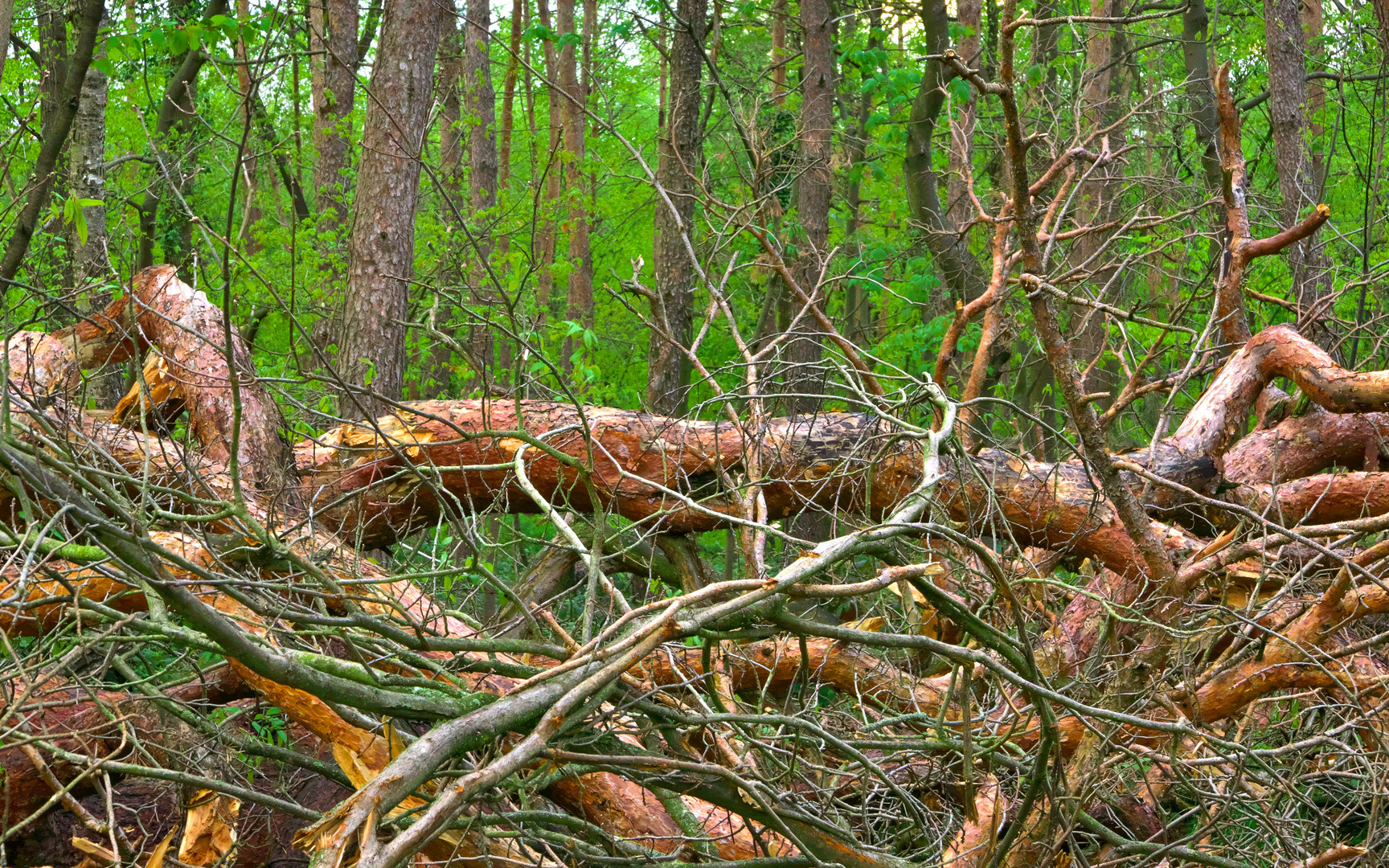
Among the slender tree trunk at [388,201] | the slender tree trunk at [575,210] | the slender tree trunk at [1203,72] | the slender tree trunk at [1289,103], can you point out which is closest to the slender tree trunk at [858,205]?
the slender tree trunk at [1203,72]

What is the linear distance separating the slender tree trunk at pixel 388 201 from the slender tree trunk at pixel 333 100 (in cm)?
177

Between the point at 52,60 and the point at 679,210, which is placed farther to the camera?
the point at 679,210

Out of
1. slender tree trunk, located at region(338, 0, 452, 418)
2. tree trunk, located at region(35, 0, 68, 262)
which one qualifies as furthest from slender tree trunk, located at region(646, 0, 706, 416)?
tree trunk, located at region(35, 0, 68, 262)

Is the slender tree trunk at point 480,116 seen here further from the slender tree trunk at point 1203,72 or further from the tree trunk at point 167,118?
the slender tree trunk at point 1203,72

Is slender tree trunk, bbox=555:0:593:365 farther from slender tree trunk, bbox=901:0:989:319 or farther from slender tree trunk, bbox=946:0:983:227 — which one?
slender tree trunk, bbox=901:0:989:319

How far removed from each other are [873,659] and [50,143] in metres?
4.36

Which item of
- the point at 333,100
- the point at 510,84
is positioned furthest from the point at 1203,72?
the point at 510,84

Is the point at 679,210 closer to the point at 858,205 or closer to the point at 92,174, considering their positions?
the point at 92,174

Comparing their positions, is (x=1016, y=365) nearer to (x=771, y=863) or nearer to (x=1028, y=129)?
(x=1028, y=129)

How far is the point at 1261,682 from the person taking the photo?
13.1ft

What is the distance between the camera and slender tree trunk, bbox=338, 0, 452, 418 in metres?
6.55

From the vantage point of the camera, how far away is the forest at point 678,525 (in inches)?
109

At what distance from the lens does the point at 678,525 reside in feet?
18.9

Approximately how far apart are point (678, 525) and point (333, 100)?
507 cm
